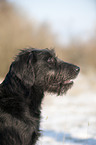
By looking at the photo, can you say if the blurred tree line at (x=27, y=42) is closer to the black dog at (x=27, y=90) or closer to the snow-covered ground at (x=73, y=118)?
the snow-covered ground at (x=73, y=118)

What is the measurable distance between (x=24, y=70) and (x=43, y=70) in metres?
0.43

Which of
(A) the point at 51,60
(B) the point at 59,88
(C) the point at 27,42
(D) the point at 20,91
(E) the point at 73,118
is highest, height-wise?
(C) the point at 27,42

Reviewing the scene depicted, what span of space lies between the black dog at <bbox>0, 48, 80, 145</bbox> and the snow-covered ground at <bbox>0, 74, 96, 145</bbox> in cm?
33

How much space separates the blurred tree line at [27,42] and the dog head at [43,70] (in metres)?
10.5

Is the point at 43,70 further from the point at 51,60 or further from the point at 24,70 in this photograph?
the point at 24,70

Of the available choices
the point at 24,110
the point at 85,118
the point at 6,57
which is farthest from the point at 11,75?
the point at 6,57

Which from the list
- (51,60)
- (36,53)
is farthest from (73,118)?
(36,53)

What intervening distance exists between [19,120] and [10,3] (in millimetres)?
18385

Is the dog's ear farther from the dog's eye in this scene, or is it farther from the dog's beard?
the dog's beard

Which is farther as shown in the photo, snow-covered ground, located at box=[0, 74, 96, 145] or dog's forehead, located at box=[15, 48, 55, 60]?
snow-covered ground, located at box=[0, 74, 96, 145]

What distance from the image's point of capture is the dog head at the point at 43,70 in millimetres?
3261

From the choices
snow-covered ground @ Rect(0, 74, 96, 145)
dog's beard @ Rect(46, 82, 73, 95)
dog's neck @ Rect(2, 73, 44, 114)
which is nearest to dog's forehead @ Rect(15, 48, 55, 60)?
dog's neck @ Rect(2, 73, 44, 114)

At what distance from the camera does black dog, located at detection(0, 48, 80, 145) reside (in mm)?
3082

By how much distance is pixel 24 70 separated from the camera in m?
3.24
